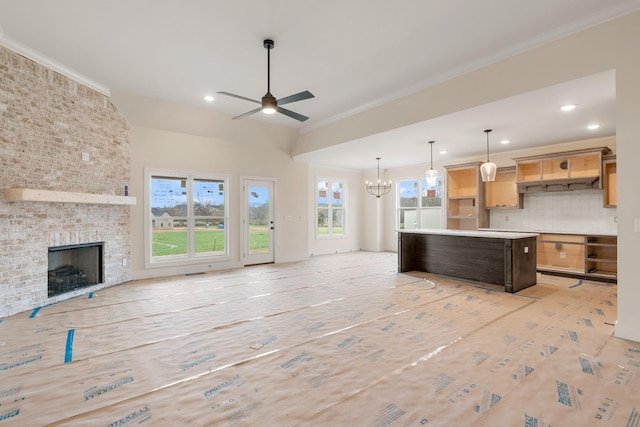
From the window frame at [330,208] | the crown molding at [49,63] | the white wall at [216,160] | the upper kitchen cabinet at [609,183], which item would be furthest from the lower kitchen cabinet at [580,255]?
the crown molding at [49,63]

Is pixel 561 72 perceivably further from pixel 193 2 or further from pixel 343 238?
pixel 343 238

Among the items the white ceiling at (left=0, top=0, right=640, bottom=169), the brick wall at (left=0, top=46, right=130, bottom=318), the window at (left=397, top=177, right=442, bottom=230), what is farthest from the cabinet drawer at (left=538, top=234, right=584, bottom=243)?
the brick wall at (left=0, top=46, right=130, bottom=318)

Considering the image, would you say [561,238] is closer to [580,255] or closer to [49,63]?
[580,255]

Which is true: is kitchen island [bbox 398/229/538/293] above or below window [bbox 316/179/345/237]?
below

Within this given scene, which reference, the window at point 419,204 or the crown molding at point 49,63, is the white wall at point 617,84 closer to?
the window at point 419,204

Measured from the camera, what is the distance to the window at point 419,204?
29.5 feet

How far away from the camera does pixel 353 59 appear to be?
4.23 m

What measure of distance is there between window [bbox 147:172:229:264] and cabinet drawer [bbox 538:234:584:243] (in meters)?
6.78

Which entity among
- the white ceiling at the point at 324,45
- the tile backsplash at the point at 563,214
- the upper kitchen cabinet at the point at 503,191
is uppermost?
the white ceiling at the point at 324,45

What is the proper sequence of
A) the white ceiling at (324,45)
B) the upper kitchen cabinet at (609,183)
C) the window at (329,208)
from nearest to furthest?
1. the white ceiling at (324,45)
2. the upper kitchen cabinet at (609,183)
3. the window at (329,208)

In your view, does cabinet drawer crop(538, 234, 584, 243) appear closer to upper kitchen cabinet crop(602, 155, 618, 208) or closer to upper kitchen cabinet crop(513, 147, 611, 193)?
upper kitchen cabinet crop(602, 155, 618, 208)

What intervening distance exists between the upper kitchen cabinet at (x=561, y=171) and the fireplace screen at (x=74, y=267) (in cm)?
843

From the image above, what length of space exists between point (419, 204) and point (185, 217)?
652 centimetres

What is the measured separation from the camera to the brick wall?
3887 millimetres
